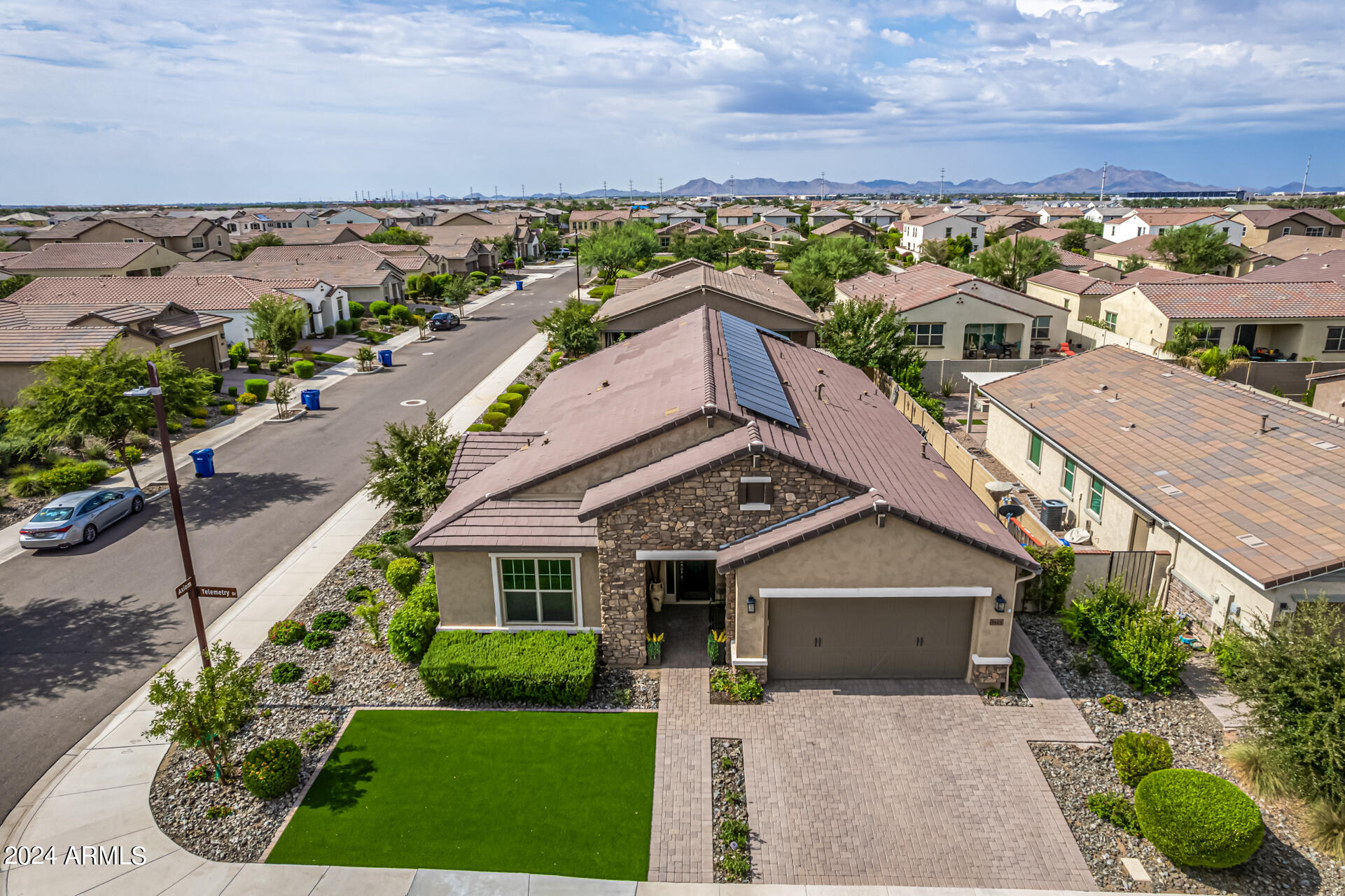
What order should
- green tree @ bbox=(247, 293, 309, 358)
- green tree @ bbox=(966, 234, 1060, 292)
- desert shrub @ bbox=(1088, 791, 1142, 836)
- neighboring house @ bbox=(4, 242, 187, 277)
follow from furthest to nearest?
green tree @ bbox=(966, 234, 1060, 292)
neighboring house @ bbox=(4, 242, 187, 277)
green tree @ bbox=(247, 293, 309, 358)
desert shrub @ bbox=(1088, 791, 1142, 836)

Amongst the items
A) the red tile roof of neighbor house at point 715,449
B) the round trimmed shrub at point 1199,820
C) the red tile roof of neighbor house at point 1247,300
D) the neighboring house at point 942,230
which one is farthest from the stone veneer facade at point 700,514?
the neighboring house at point 942,230

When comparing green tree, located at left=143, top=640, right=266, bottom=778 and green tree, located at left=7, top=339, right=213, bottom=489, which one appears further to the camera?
green tree, located at left=7, top=339, right=213, bottom=489

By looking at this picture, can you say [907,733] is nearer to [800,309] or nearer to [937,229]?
[800,309]

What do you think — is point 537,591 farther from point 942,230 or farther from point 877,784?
point 942,230

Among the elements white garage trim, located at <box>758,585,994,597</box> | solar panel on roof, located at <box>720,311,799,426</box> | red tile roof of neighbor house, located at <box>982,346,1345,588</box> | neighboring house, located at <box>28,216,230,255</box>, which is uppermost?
neighboring house, located at <box>28,216,230,255</box>

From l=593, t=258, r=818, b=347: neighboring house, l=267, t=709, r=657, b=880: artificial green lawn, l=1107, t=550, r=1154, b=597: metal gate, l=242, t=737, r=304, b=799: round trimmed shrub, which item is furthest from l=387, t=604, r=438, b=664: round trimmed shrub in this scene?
l=593, t=258, r=818, b=347: neighboring house

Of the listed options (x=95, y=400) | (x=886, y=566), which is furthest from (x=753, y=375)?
(x=95, y=400)

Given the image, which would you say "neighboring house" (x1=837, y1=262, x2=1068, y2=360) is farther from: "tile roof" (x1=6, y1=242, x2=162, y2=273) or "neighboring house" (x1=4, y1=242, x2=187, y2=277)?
"tile roof" (x1=6, y1=242, x2=162, y2=273)
